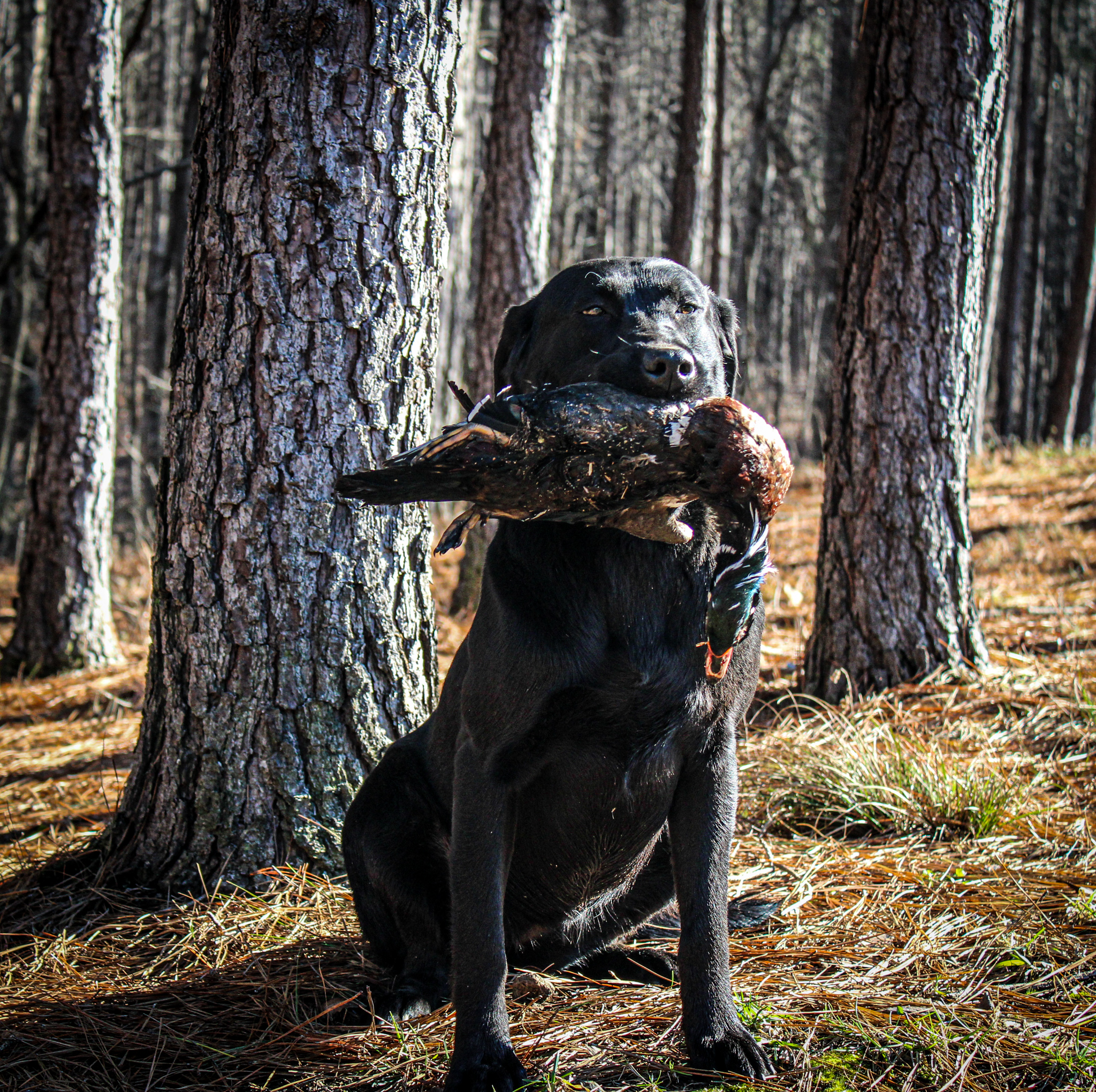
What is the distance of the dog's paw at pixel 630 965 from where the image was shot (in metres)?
2.56

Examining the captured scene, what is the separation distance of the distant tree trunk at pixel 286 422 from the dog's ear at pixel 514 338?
56 cm

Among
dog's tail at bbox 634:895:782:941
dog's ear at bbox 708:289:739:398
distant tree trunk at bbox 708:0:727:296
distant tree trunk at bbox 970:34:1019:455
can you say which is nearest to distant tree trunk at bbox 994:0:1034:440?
distant tree trunk at bbox 970:34:1019:455

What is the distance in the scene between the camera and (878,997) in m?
2.19

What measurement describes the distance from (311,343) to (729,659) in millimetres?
1667

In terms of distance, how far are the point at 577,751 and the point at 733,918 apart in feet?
2.96

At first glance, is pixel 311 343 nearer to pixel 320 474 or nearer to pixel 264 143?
pixel 320 474

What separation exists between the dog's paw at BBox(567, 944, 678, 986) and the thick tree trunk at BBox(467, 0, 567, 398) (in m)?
4.82

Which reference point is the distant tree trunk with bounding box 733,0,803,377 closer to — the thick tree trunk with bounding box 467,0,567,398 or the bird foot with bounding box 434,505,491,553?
the thick tree trunk with bounding box 467,0,567,398

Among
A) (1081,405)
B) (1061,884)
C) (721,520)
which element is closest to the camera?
(721,520)

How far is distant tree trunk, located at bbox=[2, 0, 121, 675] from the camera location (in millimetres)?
5906

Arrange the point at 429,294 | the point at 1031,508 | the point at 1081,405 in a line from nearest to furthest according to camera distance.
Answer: the point at 429,294 → the point at 1031,508 → the point at 1081,405

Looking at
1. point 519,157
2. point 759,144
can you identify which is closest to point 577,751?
point 519,157

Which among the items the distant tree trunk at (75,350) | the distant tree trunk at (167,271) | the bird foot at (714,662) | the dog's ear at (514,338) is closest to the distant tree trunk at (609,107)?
the distant tree trunk at (167,271)

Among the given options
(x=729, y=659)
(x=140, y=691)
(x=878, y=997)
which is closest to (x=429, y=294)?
(x=729, y=659)
